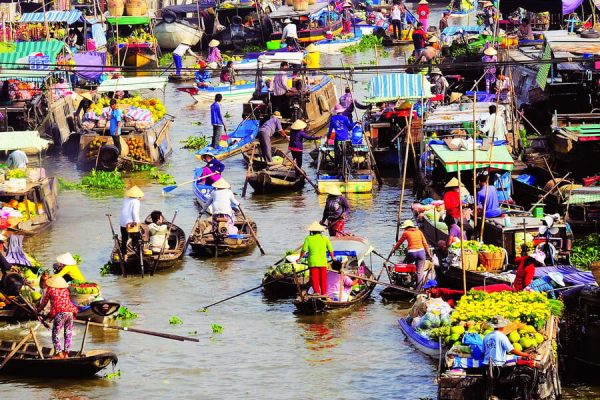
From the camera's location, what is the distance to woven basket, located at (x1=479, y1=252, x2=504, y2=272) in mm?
19109

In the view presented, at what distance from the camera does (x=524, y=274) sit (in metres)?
17.5

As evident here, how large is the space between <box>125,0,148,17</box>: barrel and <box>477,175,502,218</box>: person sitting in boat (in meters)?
29.4

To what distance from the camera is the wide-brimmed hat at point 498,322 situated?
15.2 m

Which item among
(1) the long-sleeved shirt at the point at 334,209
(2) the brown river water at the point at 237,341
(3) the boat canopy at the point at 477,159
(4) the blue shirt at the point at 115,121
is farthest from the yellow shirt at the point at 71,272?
(4) the blue shirt at the point at 115,121

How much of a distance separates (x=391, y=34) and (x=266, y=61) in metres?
16.2

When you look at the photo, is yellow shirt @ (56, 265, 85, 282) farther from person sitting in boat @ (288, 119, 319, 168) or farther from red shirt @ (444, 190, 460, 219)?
person sitting in boat @ (288, 119, 319, 168)

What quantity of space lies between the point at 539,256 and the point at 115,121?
1452 cm

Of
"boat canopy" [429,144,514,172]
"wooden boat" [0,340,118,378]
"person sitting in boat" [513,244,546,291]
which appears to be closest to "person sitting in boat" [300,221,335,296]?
"person sitting in boat" [513,244,546,291]

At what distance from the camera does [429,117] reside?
27516 mm

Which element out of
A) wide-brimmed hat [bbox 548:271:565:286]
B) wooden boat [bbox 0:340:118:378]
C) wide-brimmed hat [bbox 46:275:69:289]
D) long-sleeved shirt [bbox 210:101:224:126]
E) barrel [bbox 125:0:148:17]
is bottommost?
wooden boat [bbox 0:340:118:378]

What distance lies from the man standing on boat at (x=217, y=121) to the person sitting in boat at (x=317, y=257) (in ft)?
42.1

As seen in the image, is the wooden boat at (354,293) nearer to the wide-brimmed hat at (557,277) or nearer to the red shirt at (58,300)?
the wide-brimmed hat at (557,277)

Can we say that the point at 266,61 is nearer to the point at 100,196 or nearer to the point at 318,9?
the point at 100,196

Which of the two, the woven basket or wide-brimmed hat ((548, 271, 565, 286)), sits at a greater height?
wide-brimmed hat ((548, 271, 565, 286))
